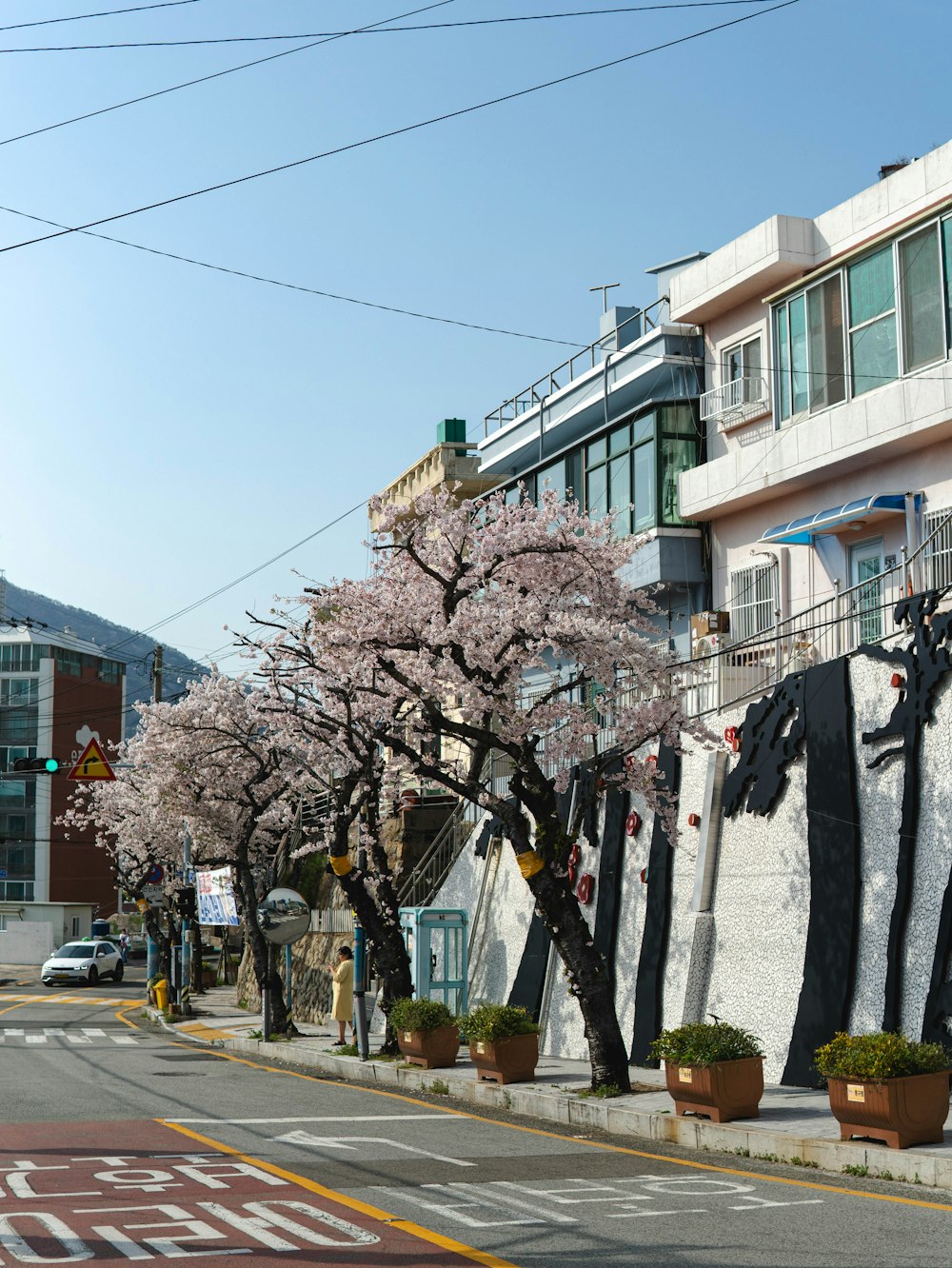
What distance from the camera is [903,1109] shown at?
11711mm

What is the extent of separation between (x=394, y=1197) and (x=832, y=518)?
1456cm

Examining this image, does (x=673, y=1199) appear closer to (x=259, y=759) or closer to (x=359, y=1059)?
(x=359, y=1059)

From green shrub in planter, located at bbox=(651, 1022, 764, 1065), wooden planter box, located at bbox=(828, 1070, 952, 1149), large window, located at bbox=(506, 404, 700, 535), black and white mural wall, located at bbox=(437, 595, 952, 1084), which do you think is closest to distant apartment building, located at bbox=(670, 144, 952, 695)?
large window, located at bbox=(506, 404, 700, 535)

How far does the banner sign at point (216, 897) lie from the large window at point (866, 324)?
2329cm

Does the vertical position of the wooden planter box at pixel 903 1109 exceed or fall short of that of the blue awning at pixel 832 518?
it falls short

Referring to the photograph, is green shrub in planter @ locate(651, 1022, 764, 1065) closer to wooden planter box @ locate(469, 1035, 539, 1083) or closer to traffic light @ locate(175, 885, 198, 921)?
wooden planter box @ locate(469, 1035, 539, 1083)

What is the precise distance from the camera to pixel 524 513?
69.7 ft

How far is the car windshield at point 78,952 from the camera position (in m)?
56.7

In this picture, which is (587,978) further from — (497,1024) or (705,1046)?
(705,1046)

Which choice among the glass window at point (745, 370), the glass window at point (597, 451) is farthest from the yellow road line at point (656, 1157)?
the glass window at point (597, 451)

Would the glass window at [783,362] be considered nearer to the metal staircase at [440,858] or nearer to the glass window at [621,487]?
the glass window at [621,487]

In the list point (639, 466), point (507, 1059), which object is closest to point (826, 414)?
point (639, 466)

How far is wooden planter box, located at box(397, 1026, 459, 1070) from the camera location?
20828 mm

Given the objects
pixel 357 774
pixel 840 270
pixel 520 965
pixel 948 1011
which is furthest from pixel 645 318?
pixel 948 1011
